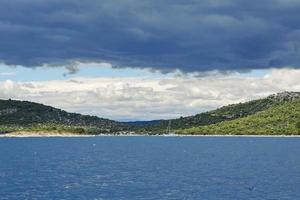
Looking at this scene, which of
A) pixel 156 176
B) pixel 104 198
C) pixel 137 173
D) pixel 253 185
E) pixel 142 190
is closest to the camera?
pixel 104 198

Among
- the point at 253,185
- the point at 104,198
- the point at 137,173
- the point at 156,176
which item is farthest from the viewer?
the point at 137,173

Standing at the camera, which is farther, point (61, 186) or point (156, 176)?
point (156, 176)

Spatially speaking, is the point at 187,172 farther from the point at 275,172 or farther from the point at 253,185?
the point at 253,185

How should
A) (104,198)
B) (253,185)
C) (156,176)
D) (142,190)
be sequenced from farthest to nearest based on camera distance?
(156,176), (253,185), (142,190), (104,198)

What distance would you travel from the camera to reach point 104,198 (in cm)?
12656

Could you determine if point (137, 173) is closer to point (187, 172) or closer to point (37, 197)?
point (187, 172)

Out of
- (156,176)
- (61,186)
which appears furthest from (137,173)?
(61,186)

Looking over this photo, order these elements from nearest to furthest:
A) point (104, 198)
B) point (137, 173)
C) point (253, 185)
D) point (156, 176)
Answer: point (104, 198), point (253, 185), point (156, 176), point (137, 173)

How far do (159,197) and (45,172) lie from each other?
80687 mm

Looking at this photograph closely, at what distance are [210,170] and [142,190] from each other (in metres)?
64.4

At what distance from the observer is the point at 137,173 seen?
189 metres

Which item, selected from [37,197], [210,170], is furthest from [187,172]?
[37,197]

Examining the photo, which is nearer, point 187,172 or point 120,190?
point 120,190

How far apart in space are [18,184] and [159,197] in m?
48.3
